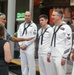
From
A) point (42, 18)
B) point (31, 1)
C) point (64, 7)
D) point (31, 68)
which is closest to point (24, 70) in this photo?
point (31, 68)

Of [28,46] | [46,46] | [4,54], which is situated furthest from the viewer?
[28,46]

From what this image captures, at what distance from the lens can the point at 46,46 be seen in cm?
898

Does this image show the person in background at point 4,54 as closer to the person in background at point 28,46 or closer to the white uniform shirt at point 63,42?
the white uniform shirt at point 63,42

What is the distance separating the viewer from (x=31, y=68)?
968 cm

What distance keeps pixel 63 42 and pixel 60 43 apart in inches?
3.0

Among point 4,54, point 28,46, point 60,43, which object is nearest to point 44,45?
point 28,46

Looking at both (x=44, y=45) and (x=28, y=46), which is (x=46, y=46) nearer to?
(x=44, y=45)

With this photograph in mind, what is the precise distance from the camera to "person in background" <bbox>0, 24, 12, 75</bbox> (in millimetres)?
6012

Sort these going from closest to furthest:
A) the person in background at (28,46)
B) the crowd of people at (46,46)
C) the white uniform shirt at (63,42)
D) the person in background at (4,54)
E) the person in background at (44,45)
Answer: the person in background at (4,54), the crowd of people at (46,46), the white uniform shirt at (63,42), the person in background at (44,45), the person in background at (28,46)

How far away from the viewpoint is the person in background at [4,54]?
6.01 meters

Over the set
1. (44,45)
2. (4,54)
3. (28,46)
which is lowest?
(28,46)

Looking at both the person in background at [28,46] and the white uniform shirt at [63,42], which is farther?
the person in background at [28,46]

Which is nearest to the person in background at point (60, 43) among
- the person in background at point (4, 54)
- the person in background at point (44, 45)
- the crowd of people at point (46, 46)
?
the crowd of people at point (46, 46)

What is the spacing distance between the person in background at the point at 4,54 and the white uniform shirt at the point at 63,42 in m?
1.77
